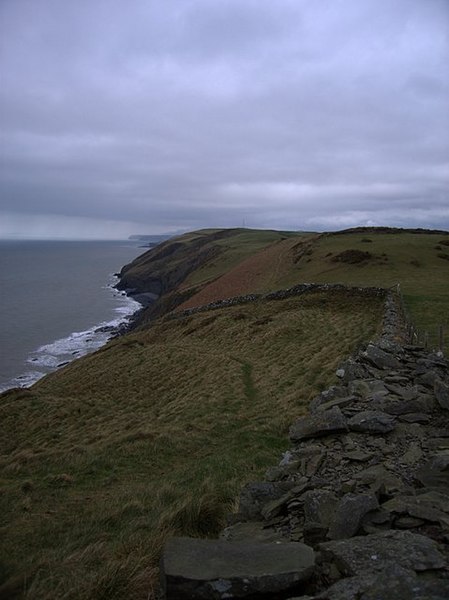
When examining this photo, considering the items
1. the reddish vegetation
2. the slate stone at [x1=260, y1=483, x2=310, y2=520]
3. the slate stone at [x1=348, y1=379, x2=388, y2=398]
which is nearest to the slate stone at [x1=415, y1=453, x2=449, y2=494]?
the slate stone at [x1=260, y1=483, x2=310, y2=520]

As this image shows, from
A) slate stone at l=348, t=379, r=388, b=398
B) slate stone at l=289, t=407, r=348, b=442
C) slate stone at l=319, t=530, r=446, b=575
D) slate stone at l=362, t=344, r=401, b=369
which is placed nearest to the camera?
slate stone at l=319, t=530, r=446, b=575

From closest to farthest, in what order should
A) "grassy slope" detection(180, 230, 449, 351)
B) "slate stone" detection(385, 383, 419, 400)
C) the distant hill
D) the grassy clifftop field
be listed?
the grassy clifftop field → "slate stone" detection(385, 383, 419, 400) → "grassy slope" detection(180, 230, 449, 351) → the distant hill

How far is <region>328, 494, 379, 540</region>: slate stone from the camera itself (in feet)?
15.7

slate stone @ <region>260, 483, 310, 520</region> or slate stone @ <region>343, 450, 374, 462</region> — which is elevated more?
slate stone @ <region>343, 450, 374, 462</region>

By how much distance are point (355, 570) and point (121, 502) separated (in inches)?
242

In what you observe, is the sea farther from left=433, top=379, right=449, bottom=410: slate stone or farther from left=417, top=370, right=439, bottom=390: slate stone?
left=433, top=379, right=449, bottom=410: slate stone

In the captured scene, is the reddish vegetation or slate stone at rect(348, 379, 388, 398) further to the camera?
the reddish vegetation

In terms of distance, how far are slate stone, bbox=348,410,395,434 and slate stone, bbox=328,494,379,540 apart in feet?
10.2

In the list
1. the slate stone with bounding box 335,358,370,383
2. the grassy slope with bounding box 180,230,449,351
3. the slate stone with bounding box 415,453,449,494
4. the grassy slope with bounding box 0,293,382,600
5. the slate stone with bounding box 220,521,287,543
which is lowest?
the grassy slope with bounding box 0,293,382,600

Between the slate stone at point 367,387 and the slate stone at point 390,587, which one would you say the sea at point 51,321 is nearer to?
the slate stone at point 367,387

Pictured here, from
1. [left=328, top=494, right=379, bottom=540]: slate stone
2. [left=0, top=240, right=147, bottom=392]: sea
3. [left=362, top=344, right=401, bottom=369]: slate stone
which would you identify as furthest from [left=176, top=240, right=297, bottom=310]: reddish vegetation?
[left=328, top=494, right=379, bottom=540]: slate stone

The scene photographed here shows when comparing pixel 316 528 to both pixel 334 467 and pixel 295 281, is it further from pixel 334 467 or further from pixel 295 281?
pixel 295 281

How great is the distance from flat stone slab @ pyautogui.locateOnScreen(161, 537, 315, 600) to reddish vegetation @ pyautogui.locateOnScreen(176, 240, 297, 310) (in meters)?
38.7

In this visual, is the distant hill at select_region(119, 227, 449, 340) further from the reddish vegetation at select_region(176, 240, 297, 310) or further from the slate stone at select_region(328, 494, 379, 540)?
the slate stone at select_region(328, 494, 379, 540)
